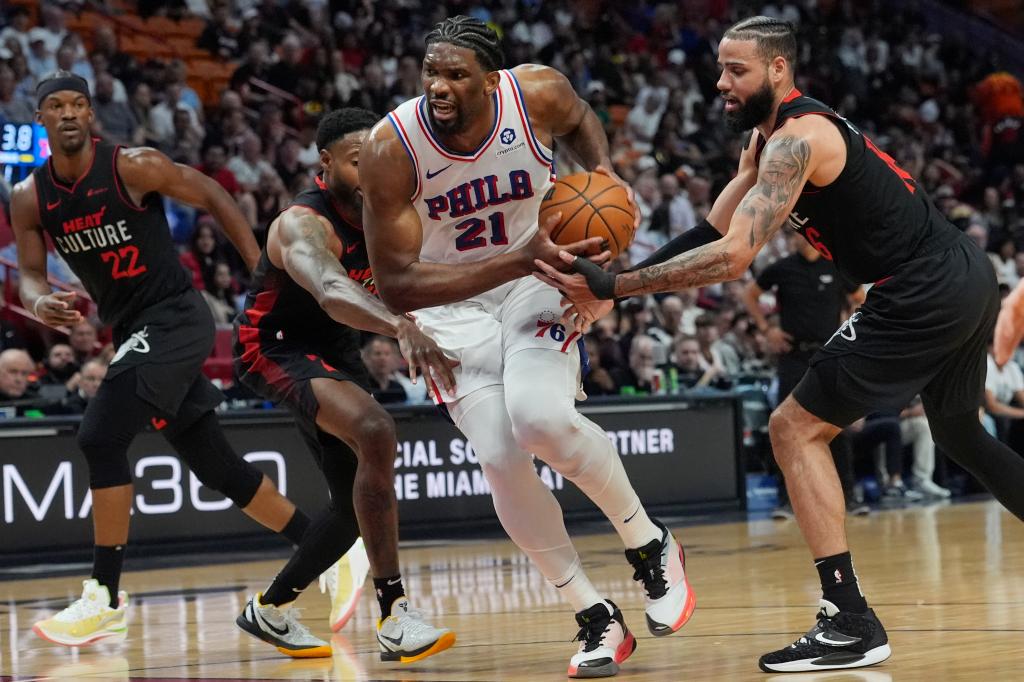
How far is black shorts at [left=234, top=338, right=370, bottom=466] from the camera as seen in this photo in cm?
527

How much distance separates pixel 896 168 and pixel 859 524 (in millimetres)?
5722

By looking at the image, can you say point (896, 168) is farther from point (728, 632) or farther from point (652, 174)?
point (652, 174)

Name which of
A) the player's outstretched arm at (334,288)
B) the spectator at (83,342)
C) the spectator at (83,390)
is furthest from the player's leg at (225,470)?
the spectator at (83,342)

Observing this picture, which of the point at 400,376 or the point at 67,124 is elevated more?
the point at 67,124

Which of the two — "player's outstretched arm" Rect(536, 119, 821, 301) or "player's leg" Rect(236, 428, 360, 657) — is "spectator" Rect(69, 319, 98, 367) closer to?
"player's leg" Rect(236, 428, 360, 657)

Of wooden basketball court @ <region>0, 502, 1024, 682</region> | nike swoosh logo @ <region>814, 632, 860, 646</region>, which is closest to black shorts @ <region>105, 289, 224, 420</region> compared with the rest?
wooden basketball court @ <region>0, 502, 1024, 682</region>

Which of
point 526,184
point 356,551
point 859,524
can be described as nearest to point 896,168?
point 526,184

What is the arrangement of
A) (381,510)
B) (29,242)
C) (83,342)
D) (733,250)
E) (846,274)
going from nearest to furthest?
(733,250)
(846,274)
(381,510)
(29,242)
(83,342)

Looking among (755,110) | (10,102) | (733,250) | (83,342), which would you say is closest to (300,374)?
(733,250)

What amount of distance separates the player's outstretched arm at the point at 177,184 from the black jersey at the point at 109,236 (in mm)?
52

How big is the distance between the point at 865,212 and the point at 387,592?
80.6 inches

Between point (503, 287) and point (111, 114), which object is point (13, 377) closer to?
point (111, 114)

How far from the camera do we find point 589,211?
4.37 m

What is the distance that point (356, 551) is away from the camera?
19.7 ft
